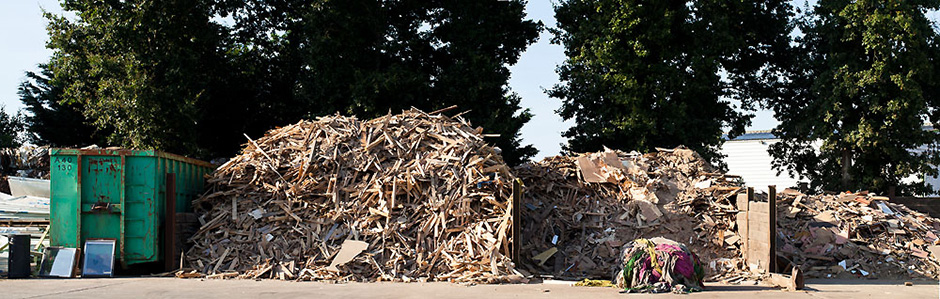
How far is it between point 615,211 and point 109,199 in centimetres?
891

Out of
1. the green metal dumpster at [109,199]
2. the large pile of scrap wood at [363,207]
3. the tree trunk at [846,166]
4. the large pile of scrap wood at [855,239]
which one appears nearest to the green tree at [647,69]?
the tree trunk at [846,166]

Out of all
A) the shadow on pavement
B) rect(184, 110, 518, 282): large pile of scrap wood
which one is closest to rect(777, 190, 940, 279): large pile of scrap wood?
the shadow on pavement

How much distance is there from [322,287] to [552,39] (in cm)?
1854

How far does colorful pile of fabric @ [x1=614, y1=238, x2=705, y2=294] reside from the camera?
1113cm

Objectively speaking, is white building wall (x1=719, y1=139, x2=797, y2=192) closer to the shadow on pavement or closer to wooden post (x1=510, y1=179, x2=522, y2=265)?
the shadow on pavement

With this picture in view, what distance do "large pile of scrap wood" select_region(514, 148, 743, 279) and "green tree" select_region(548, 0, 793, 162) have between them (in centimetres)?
916

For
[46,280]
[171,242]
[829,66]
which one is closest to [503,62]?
[829,66]

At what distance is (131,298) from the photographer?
1025 cm

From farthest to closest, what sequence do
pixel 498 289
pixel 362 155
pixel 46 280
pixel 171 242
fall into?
1. pixel 362 155
2. pixel 171 242
3. pixel 46 280
4. pixel 498 289

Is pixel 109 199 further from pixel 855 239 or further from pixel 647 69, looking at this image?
pixel 647 69

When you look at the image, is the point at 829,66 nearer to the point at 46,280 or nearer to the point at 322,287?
the point at 322,287

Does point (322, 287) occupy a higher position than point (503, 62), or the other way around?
point (503, 62)

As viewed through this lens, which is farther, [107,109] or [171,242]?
[107,109]

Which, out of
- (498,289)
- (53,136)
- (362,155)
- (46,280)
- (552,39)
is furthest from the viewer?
(53,136)
